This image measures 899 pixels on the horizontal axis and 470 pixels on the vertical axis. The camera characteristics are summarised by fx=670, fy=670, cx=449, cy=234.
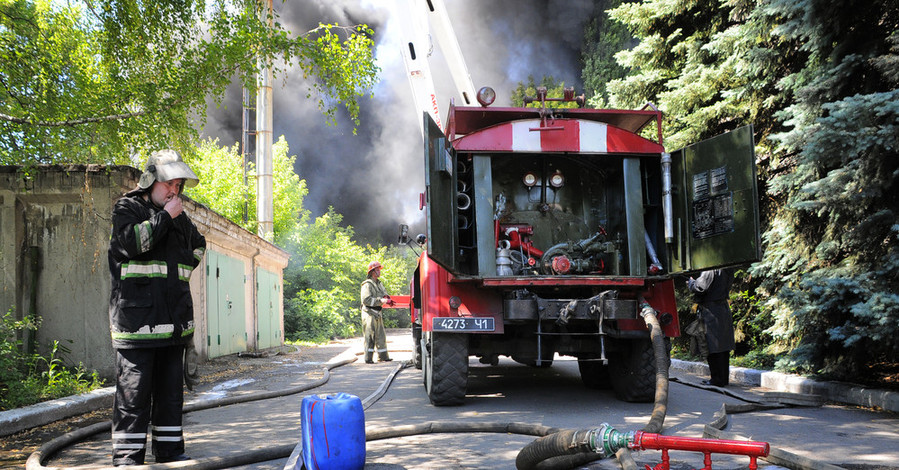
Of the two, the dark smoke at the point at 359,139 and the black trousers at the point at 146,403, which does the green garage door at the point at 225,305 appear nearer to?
the black trousers at the point at 146,403

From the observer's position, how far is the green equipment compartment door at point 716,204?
621 cm

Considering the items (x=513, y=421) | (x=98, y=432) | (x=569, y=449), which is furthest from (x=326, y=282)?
(x=569, y=449)

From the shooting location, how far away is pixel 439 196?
629 cm

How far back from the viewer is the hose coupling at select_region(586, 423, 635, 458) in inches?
123

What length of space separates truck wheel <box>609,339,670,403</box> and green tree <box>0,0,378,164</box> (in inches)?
239

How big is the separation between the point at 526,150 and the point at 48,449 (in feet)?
15.8

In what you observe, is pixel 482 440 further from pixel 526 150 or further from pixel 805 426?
pixel 526 150

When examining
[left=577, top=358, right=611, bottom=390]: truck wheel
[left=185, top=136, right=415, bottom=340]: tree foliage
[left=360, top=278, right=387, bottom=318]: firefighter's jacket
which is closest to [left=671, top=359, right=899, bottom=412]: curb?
[left=577, top=358, right=611, bottom=390]: truck wheel

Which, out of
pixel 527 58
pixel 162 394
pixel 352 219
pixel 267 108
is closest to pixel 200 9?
pixel 162 394

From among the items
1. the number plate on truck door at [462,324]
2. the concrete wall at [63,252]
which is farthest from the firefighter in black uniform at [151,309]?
the concrete wall at [63,252]

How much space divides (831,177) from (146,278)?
6447 millimetres

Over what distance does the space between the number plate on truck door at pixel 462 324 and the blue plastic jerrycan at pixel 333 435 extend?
270 centimetres

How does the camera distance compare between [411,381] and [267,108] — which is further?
[267,108]

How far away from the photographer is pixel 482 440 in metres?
4.93
